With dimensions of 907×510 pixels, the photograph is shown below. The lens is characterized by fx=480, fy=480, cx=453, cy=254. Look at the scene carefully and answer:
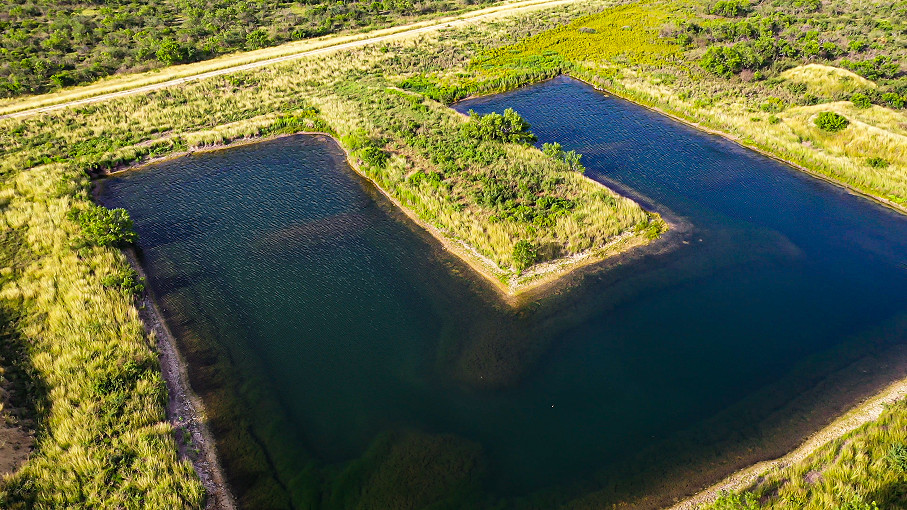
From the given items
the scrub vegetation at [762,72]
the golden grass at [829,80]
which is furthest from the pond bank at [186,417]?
the golden grass at [829,80]

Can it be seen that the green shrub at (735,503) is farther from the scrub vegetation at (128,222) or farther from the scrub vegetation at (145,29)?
the scrub vegetation at (145,29)

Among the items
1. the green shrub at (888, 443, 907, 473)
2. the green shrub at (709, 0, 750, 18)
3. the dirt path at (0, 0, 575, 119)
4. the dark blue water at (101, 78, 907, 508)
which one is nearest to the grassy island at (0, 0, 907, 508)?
the green shrub at (888, 443, 907, 473)

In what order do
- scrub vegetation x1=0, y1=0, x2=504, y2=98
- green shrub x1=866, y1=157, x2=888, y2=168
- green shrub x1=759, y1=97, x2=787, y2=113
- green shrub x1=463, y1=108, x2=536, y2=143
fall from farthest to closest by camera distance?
scrub vegetation x1=0, y1=0, x2=504, y2=98 < green shrub x1=759, y1=97, x2=787, y2=113 < green shrub x1=463, y1=108, x2=536, y2=143 < green shrub x1=866, y1=157, x2=888, y2=168

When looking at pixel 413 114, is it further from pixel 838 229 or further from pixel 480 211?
pixel 838 229

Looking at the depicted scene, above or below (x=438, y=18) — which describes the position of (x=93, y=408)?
below

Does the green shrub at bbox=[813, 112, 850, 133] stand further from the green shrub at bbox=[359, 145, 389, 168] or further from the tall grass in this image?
the tall grass

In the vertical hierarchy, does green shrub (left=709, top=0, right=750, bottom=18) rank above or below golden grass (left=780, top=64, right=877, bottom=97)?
above

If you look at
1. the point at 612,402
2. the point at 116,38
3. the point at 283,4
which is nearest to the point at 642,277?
the point at 612,402

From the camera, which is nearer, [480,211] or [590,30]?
[480,211]
